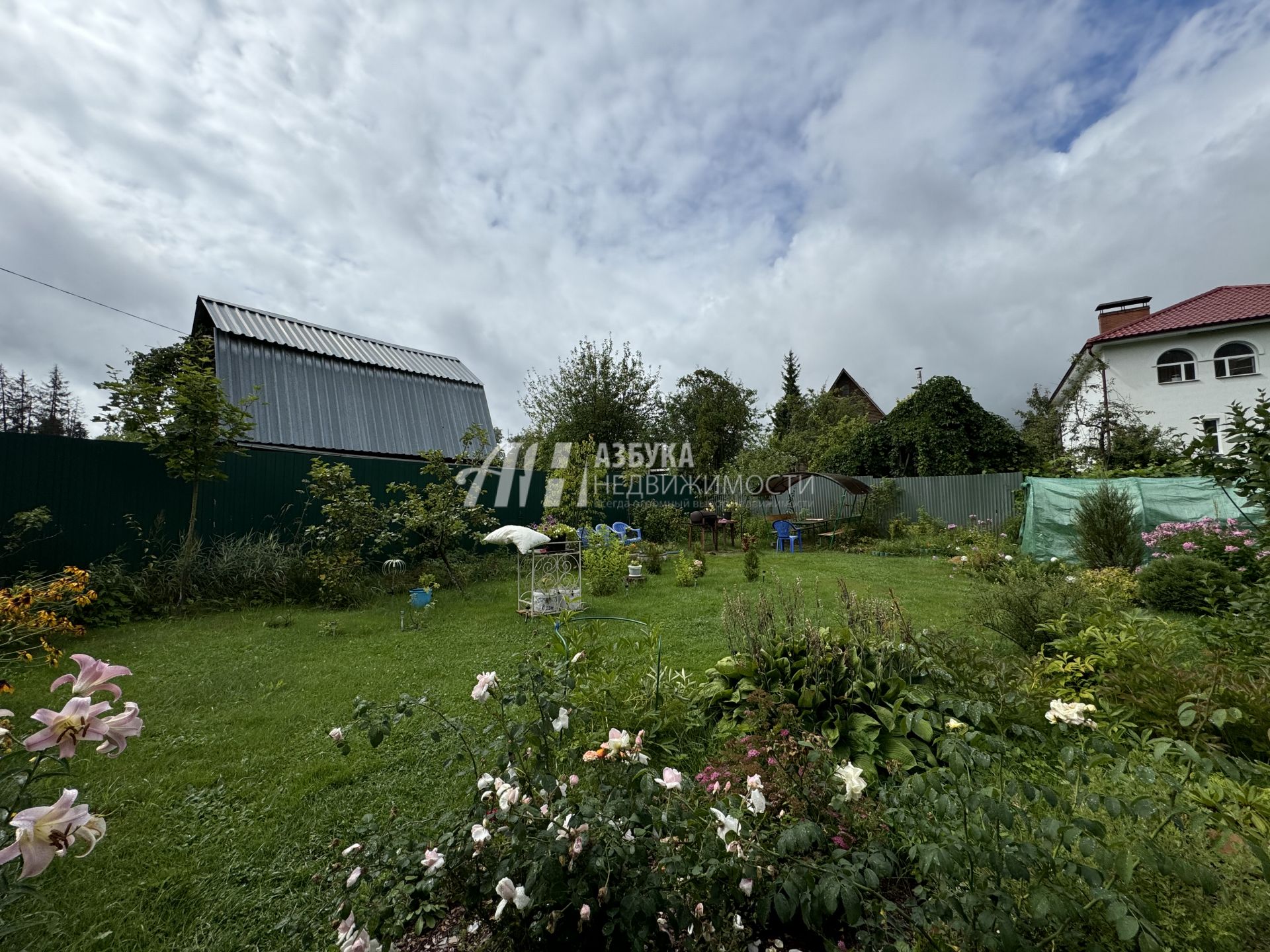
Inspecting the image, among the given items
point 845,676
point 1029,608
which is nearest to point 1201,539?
point 1029,608

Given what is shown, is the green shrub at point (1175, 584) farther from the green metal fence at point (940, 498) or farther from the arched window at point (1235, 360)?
the arched window at point (1235, 360)

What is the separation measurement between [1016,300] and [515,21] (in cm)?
1408

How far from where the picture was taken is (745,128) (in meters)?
5.63

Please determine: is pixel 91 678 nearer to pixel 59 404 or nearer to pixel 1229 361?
pixel 1229 361

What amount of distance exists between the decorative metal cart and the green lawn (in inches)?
13.7

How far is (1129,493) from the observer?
248 inches

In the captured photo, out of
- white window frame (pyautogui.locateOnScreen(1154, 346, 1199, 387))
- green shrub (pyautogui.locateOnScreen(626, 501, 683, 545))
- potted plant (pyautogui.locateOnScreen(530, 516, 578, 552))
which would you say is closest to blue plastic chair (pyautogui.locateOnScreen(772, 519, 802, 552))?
green shrub (pyautogui.locateOnScreen(626, 501, 683, 545))

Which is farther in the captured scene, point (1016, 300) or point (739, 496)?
point (739, 496)

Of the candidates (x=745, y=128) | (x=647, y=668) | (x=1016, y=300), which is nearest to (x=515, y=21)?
(x=745, y=128)

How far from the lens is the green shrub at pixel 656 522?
11672 millimetres

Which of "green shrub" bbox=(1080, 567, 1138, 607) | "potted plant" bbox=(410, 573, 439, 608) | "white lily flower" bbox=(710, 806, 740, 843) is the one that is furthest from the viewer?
"potted plant" bbox=(410, 573, 439, 608)

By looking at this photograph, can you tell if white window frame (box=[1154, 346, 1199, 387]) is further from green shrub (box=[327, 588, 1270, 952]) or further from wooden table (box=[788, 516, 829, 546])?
green shrub (box=[327, 588, 1270, 952])

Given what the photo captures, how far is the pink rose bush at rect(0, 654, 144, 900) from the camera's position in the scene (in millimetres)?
599

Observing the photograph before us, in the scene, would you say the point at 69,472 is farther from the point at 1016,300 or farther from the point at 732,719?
the point at 1016,300
